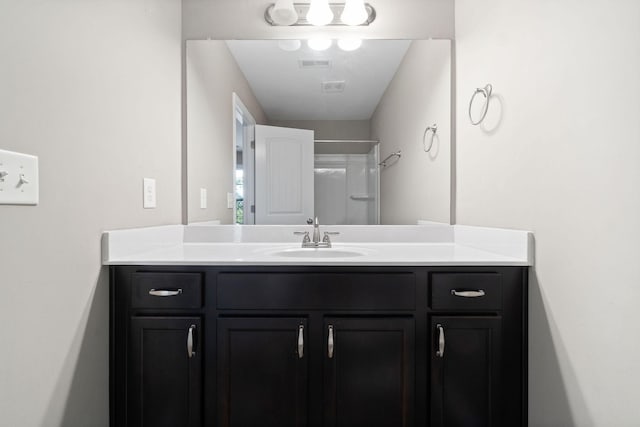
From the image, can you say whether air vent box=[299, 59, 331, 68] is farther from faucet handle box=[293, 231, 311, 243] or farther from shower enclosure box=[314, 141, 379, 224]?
faucet handle box=[293, 231, 311, 243]

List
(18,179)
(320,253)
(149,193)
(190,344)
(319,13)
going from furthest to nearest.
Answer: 1. (319,13)
2. (320,253)
3. (149,193)
4. (190,344)
5. (18,179)

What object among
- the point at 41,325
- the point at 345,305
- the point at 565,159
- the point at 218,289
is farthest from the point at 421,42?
the point at 41,325

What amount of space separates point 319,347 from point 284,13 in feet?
5.02

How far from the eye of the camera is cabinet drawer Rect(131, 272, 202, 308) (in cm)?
117

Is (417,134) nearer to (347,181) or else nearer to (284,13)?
(347,181)

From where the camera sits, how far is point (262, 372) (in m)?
1.17

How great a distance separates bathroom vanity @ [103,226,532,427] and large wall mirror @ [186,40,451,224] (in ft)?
1.88

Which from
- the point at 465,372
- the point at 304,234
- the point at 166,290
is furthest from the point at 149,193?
the point at 465,372

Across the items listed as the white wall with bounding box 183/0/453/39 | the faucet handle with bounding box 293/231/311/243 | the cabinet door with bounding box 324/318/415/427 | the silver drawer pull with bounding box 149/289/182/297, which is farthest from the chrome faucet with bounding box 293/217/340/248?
the white wall with bounding box 183/0/453/39

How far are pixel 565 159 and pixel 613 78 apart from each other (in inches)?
9.3

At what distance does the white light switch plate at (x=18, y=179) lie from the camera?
762 millimetres

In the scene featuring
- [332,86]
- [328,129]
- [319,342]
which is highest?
[332,86]

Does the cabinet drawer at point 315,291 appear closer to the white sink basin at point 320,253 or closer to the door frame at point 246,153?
the white sink basin at point 320,253

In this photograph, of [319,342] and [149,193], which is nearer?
[319,342]
